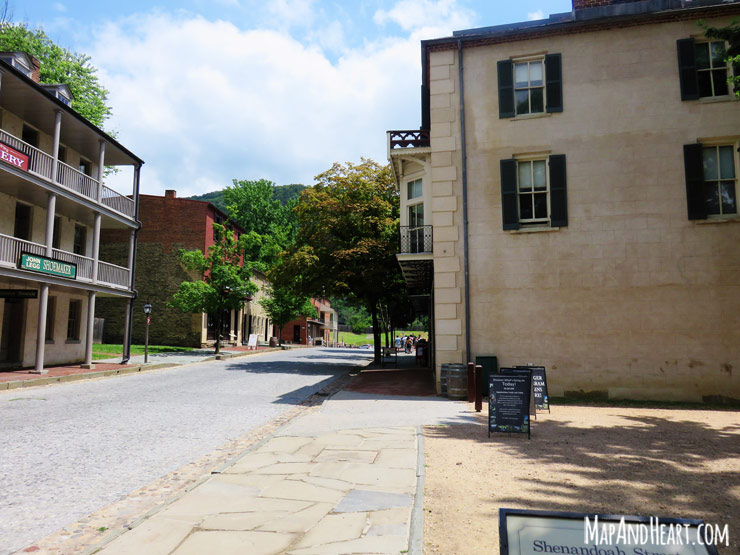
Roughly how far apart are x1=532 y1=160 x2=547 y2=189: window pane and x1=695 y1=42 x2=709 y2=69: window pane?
15.6 feet

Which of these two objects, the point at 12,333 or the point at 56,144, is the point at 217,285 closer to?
the point at 12,333

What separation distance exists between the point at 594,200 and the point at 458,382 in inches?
241

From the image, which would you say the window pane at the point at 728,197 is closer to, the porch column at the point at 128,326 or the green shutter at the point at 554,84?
the green shutter at the point at 554,84

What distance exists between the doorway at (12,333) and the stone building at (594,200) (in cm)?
1672

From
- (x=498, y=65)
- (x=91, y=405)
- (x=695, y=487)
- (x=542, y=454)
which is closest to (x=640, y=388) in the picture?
(x=542, y=454)

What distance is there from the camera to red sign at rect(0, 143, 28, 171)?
52.6 feet

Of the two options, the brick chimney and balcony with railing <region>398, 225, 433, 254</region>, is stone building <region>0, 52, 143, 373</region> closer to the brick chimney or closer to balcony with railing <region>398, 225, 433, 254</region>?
balcony with railing <region>398, 225, 433, 254</region>

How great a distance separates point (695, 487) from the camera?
5.32 metres

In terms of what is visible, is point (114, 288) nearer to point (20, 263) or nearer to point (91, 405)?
point (20, 263)

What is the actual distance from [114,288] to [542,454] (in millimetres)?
21236

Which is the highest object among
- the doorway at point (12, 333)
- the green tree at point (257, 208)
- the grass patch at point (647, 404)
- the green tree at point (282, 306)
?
the green tree at point (257, 208)

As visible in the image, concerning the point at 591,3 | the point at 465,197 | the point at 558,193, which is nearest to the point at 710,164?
the point at 558,193

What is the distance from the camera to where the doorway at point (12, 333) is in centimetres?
1978

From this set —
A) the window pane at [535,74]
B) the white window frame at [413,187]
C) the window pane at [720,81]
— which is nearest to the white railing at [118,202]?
the white window frame at [413,187]
